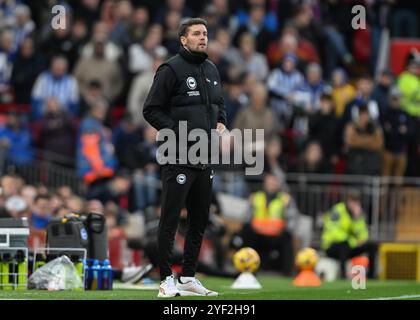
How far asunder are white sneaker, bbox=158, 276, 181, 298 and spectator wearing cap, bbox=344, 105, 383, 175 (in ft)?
38.1

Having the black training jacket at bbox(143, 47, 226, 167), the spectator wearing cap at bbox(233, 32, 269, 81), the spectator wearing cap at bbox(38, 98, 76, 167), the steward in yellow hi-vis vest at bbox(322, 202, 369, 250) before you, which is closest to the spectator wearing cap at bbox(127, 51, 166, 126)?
the spectator wearing cap at bbox(38, 98, 76, 167)


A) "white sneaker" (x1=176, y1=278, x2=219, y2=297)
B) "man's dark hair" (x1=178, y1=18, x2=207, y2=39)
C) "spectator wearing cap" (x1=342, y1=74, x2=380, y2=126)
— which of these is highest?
"man's dark hair" (x1=178, y1=18, x2=207, y2=39)

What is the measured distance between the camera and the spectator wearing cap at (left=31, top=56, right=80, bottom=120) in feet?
79.4

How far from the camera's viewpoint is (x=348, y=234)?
2294cm

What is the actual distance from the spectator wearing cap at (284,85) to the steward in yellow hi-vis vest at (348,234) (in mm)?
2766

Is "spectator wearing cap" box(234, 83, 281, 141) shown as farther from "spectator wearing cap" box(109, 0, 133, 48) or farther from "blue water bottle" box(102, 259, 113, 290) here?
"blue water bottle" box(102, 259, 113, 290)

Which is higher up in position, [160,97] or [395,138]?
[160,97]

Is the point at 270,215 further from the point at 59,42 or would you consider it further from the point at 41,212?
the point at 59,42

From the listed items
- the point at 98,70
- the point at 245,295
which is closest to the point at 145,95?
the point at 98,70

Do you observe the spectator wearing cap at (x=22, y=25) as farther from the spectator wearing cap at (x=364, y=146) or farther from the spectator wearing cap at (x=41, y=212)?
the spectator wearing cap at (x=364, y=146)

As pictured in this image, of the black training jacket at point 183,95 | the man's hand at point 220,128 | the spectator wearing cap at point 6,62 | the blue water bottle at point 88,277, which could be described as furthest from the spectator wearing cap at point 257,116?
the black training jacket at point 183,95

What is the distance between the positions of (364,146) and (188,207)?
11.4 metres
